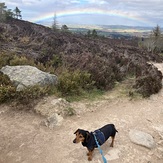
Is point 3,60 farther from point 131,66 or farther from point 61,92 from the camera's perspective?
point 131,66

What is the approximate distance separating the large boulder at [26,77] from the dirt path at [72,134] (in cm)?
128

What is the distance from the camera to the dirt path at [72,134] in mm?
5496

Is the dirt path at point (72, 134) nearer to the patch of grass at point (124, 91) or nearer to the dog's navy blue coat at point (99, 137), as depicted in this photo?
the dog's navy blue coat at point (99, 137)

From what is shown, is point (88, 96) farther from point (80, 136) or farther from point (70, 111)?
point (80, 136)

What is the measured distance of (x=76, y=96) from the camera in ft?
29.0

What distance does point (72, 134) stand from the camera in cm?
642

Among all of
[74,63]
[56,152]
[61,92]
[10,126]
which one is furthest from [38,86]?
[74,63]

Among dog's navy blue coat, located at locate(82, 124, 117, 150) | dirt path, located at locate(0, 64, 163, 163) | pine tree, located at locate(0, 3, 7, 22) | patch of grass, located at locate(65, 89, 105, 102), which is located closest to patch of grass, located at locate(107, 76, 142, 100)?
patch of grass, located at locate(65, 89, 105, 102)

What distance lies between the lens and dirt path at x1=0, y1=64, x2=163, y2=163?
550cm

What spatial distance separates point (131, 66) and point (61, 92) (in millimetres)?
6647

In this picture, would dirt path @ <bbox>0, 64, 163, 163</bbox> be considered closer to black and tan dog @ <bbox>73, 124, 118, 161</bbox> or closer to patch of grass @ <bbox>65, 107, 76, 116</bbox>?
patch of grass @ <bbox>65, 107, 76, 116</bbox>

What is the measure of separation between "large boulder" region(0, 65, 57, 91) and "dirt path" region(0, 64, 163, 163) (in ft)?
4.20

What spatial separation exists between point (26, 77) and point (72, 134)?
3.51 metres

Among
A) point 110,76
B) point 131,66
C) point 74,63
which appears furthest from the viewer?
point 131,66
